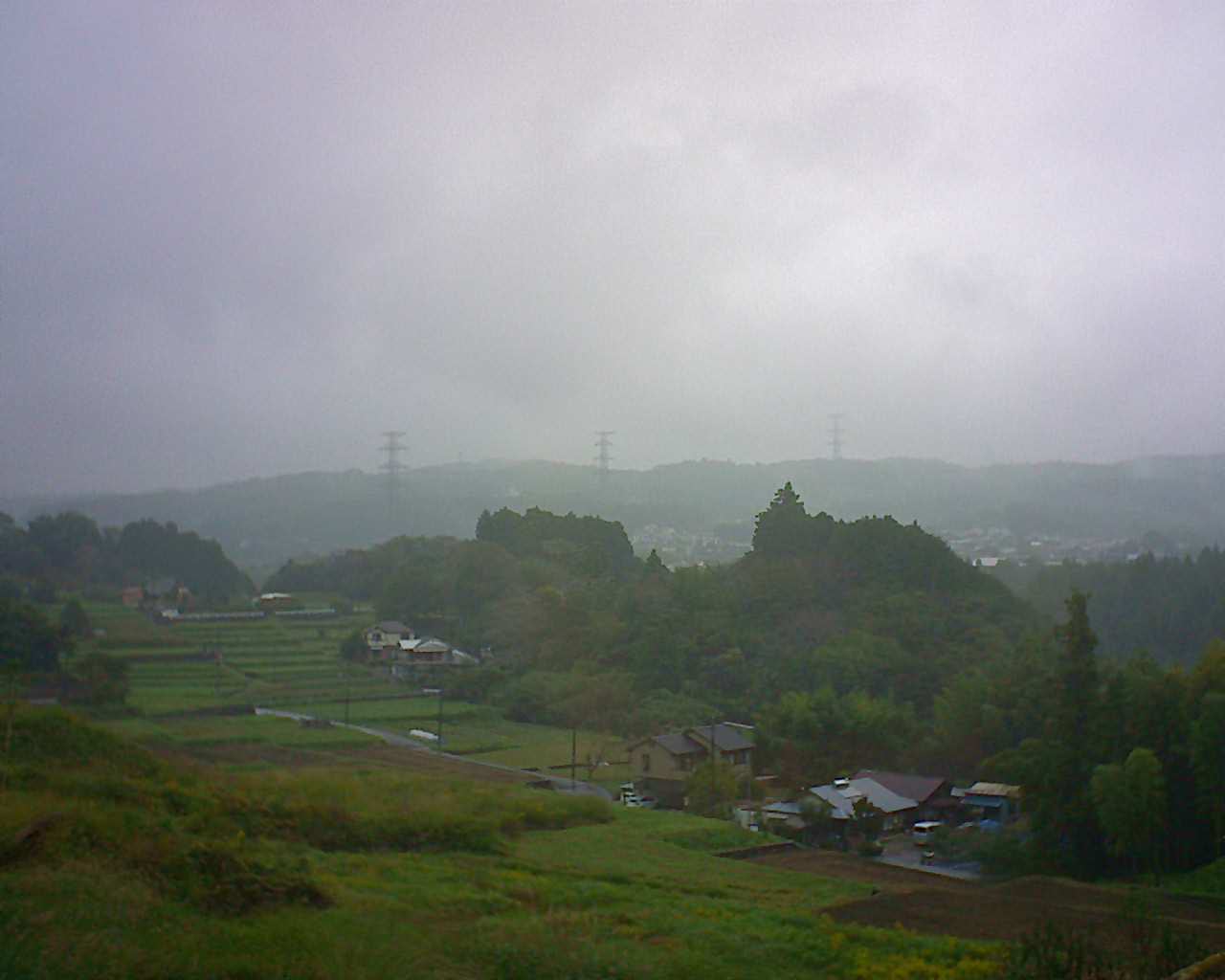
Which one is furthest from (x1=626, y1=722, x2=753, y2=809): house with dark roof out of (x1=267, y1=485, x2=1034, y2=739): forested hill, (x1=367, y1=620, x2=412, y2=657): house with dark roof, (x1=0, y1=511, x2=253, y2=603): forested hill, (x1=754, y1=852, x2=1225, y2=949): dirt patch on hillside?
(x1=0, y1=511, x2=253, y2=603): forested hill

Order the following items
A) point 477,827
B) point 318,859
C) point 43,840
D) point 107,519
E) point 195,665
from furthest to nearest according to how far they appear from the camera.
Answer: point 107,519
point 195,665
point 477,827
point 318,859
point 43,840

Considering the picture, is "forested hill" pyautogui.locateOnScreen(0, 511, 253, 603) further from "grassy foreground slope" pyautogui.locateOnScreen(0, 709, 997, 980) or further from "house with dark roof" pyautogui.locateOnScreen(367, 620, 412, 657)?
"grassy foreground slope" pyautogui.locateOnScreen(0, 709, 997, 980)

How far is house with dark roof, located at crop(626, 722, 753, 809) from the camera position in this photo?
19.4m

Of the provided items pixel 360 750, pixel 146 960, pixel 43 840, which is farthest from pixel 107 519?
pixel 146 960

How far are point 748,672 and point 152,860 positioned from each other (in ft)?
66.6

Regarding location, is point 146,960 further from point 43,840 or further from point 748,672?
point 748,672

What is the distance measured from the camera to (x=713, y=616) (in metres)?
29.1

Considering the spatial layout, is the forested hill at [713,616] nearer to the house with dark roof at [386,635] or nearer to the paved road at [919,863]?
the house with dark roof at [386,635]

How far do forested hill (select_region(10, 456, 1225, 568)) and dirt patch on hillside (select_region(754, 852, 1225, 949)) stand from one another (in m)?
19.3

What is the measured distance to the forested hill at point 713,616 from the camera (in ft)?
83.6

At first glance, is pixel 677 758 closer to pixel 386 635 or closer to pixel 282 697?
pixel 282 697

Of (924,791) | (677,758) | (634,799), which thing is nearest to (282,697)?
(634,799)

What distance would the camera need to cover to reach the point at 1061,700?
15438mm

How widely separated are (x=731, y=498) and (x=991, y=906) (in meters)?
29.2
